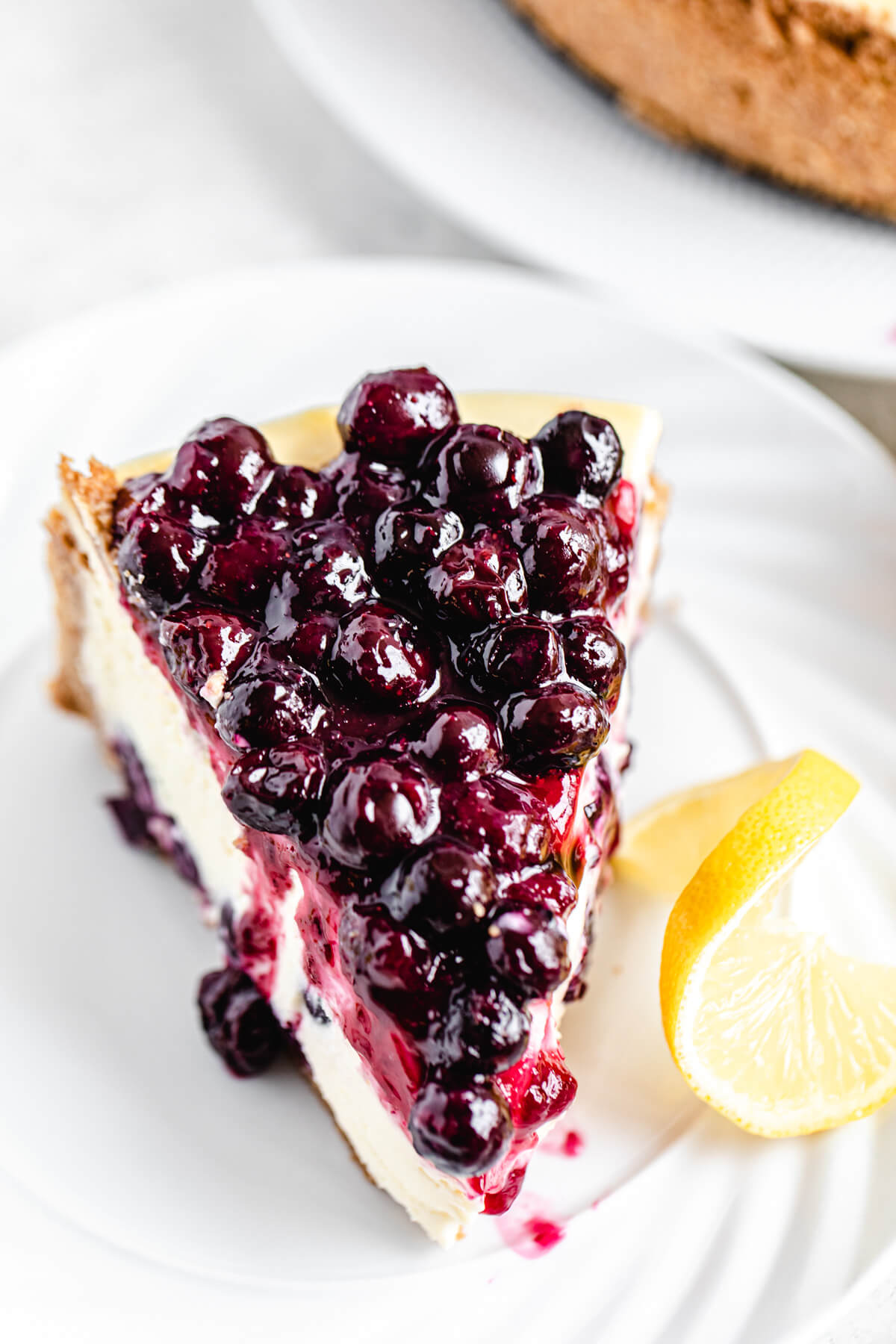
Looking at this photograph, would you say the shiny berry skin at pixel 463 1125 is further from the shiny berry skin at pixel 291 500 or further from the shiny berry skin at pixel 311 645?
the shiny berry skin at pixel 291 500

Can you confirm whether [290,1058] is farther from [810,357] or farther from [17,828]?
[810,357]

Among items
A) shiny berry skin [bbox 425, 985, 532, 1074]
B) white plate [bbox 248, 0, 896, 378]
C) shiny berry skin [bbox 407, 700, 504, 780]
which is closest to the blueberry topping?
shiny berry skin [bbox 425, 985, 532, 1074]

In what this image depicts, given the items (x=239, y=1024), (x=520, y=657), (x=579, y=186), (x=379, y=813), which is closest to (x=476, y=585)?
(x=520, y=657)

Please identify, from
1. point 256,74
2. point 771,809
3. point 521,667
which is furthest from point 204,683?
point 256,74

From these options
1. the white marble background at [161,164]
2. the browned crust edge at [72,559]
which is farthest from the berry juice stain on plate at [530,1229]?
the white marble background at [161,164]

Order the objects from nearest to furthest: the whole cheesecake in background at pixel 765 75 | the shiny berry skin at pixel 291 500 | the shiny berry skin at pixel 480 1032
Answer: the shiny berry skin at pixel 480 1032
the shiny berry skin at pixel 291 500
the whole cheesecake in background at pixel 765 75

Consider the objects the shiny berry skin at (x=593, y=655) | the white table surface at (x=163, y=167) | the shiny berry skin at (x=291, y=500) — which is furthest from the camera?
the white table surface at (x=163, y=167)

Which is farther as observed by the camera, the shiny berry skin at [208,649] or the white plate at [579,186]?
the white plate at [579,186]

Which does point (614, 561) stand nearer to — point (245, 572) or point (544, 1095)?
point (245, 572)
